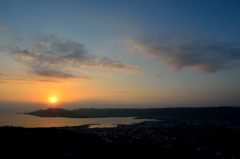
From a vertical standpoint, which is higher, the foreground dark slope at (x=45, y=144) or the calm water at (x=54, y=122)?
the foreground dark slope at (x=45, y=144)

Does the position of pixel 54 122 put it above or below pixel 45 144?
below


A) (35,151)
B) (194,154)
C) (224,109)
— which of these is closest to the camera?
(35,151)

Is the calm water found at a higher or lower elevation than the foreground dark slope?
lower

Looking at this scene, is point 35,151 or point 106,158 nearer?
point 35,151

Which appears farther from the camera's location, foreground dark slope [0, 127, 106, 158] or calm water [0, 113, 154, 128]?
calm water [0, 113, 154, 128]

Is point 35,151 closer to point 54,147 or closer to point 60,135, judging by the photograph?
point 54,147

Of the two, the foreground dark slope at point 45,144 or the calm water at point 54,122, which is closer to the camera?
the foreground dark slope at point 45,144

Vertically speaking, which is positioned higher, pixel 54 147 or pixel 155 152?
pixel 54 147

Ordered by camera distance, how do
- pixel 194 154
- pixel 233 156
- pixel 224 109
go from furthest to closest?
1. pixel 224 109
2. pixel 194 154
3. pixel 233 156

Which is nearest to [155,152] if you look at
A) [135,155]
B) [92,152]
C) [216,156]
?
[135,155]

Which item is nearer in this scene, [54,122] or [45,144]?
[45,144]
